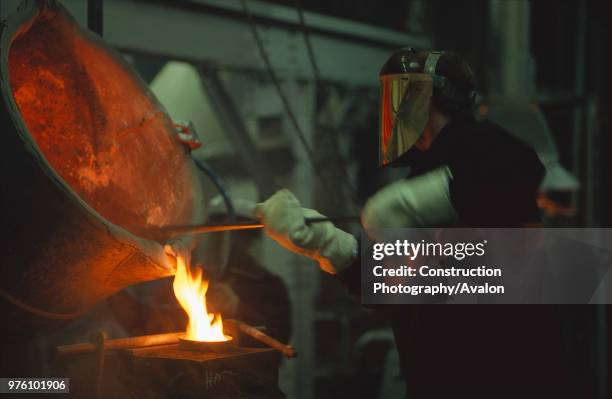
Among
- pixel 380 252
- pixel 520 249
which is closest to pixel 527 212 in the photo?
pixel 520 249

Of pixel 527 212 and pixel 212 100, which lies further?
pixel 212 100

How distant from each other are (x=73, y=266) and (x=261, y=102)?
350cm

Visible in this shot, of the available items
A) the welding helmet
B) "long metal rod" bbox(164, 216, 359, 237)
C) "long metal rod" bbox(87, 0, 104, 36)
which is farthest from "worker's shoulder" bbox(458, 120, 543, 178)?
"long metal rod" bbox(87, 0, 104, 36)

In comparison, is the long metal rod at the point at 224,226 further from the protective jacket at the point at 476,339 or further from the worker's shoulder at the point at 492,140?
the worker's shoulder at the point at 492,140

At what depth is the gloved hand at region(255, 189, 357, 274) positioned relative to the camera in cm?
240

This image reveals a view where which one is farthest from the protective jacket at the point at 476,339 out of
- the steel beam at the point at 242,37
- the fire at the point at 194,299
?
the steel beam at the point at 242,37

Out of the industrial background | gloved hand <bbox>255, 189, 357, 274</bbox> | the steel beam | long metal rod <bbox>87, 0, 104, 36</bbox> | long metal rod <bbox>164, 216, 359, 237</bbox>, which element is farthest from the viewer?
the industrial background

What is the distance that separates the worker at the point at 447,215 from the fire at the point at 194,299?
302 millimetres

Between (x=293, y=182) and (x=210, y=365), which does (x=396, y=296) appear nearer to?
(x=210, y=365)

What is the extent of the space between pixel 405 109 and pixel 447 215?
1.38 feet

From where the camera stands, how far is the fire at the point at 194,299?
2.48 m

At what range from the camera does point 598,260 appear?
279cm

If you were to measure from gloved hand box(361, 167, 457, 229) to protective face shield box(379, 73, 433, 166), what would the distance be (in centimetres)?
18

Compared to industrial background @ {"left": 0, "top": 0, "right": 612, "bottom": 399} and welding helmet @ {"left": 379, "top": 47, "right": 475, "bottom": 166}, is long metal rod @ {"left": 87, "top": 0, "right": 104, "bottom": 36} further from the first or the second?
industrial background @ {"left": 0, "top": 0, "right": 612, "bottom": 399}
